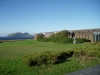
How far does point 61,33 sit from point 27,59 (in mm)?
27538

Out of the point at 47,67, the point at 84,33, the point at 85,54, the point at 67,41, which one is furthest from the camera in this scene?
the point at 84,33

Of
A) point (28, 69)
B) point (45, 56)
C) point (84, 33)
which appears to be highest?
point (84, 33)

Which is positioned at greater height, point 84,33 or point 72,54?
point 84,33

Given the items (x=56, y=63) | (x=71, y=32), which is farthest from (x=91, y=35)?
(x=56, y=63)

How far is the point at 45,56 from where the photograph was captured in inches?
325

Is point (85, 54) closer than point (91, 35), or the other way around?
point (85, 54)

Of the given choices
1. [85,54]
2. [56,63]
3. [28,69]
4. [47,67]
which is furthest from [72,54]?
[28,69]

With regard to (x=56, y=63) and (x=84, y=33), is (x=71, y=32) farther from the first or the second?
(x=56, y=63)

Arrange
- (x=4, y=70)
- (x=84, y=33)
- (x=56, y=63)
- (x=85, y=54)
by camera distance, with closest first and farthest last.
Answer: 1. (x=4, y=70)
2. (x=56, y=63)
3. (x=85, y=54)
4. (x=84, y=33)

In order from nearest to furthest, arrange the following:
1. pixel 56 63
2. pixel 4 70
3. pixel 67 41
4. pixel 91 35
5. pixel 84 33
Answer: pixel 4 70, pixel 56 63, pixel 67 41, pixel 91 35, pixel 84 33

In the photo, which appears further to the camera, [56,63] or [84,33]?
[84,33]

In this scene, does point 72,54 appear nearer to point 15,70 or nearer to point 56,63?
point 56,63

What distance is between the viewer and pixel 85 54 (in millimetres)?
10258

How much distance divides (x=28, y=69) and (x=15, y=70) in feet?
2.29
